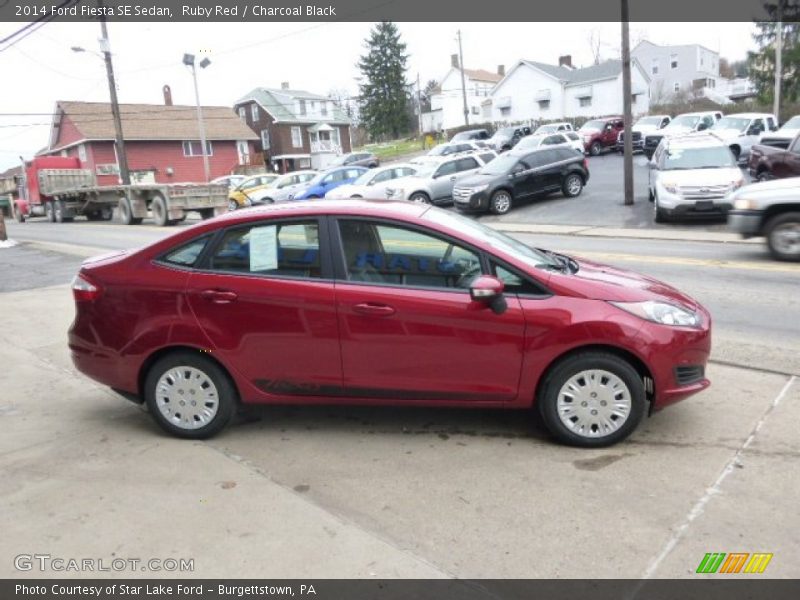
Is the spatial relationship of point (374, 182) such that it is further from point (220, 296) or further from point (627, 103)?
point (220, 296)

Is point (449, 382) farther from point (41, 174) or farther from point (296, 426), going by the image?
point (41, 174)

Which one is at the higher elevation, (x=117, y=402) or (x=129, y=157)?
(x=129, y=157)

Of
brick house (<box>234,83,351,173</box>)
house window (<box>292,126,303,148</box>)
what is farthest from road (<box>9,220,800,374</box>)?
house window (<box>292,126,303,148</box>)

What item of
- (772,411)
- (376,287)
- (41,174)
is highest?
(41,174)

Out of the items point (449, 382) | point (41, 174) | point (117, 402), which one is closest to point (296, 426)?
point (449, 382)

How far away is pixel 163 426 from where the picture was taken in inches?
178

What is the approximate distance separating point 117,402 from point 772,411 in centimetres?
486

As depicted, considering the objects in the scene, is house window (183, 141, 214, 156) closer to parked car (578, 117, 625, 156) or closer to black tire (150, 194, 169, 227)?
black tire (150, 194, 169, 227)

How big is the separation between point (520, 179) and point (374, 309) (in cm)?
1681

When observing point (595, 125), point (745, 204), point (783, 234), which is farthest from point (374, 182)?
point (595, 125)

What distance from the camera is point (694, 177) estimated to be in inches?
581

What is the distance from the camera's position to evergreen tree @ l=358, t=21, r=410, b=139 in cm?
7369

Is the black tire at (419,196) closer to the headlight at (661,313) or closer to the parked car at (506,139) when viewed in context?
the parked car at (506,139)

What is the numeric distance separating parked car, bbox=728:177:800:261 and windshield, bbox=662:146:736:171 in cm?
518
